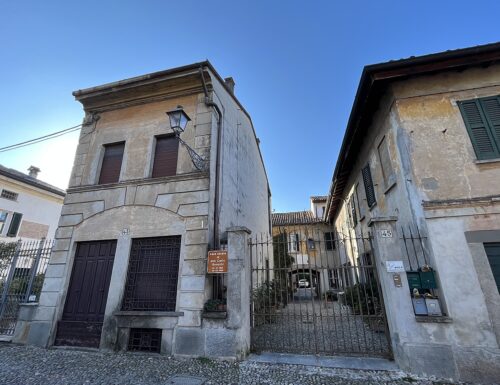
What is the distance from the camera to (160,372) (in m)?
4.67

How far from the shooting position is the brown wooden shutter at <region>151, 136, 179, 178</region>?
7289mm

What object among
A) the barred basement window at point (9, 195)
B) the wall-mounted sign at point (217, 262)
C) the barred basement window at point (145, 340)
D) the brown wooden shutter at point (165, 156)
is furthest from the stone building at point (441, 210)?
the barred basement window at point (9, 195)

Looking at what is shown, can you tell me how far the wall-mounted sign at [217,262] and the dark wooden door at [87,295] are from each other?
2.89 metres

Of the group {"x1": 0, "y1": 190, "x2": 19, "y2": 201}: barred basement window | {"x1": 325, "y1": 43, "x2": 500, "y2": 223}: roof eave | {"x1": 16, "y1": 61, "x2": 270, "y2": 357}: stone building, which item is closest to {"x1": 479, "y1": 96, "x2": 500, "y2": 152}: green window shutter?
{"x1": 325, "y1": 43, "x2": 500, "y2": 223}: roof eave

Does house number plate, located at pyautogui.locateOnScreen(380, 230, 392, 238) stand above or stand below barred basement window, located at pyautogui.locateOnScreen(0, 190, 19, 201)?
below

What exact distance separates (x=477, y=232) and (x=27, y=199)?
22.1 m

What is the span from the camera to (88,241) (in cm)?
710

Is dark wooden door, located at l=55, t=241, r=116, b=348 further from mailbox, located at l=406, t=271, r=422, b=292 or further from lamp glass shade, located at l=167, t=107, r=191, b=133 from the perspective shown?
mailbox, located at l=406, t=271, r=422, b=292

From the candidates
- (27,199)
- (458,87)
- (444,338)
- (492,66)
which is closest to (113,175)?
(444,338)

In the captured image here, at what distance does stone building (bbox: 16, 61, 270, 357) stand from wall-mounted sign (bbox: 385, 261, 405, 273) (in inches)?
120

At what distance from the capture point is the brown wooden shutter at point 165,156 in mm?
7289

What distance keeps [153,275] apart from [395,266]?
17.8 feet

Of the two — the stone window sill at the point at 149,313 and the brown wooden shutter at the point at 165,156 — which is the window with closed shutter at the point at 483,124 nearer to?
the brown wooden shutter at the point at 165,156

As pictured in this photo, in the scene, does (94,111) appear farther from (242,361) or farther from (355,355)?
(355,355)
